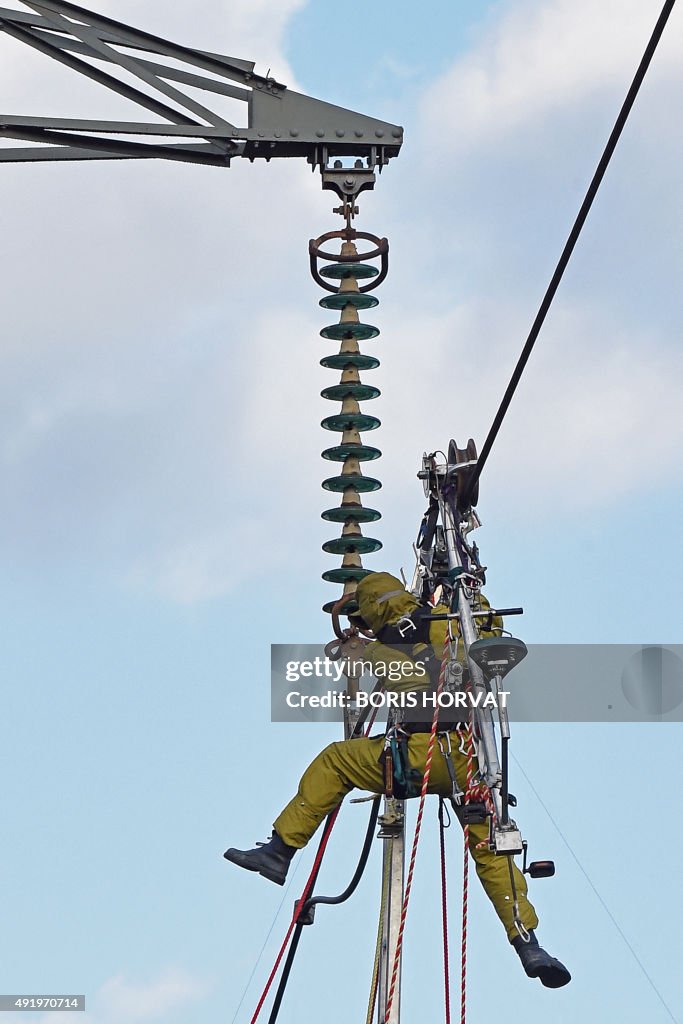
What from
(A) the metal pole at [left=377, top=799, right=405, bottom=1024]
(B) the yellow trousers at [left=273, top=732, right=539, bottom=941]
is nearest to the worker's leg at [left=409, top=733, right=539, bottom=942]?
(B) the yellow trousers at [left=273, top=732, right=539, bottom=941]

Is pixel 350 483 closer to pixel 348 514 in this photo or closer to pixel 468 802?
pixel 348 514

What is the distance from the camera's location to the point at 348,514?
717 inches

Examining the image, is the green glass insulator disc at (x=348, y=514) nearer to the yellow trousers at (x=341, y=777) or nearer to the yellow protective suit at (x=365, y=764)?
the yellow protective suit at (x=365, y=764)

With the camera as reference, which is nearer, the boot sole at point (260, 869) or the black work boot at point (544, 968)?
the black work boot at point (544, 968)

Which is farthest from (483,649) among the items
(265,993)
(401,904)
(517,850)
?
(265,993)

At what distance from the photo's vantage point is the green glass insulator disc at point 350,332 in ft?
60.5

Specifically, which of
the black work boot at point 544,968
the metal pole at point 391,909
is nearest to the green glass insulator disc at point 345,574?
the metal pole at point 391,909

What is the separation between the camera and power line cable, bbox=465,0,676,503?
1438 cm

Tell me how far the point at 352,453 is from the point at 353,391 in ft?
1.81

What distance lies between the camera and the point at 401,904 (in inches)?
696

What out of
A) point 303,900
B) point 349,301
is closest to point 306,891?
point 303,900

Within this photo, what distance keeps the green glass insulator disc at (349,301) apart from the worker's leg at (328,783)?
3.97 m

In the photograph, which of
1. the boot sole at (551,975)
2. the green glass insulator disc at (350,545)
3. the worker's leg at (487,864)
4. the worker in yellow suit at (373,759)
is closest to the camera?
the boot sole at (551,975)

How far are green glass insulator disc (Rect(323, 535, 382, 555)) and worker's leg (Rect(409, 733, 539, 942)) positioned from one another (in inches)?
73.9
